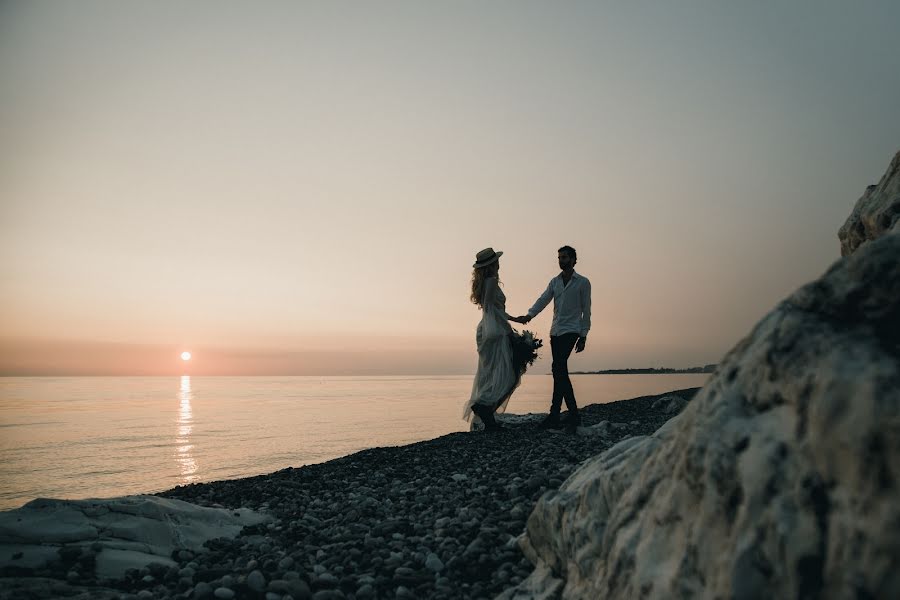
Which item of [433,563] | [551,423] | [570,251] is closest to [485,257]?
[570,251]

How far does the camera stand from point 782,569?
5.61ft

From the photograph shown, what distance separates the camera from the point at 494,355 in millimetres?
12344

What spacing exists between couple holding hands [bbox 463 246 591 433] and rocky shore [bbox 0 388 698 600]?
6.47 feet

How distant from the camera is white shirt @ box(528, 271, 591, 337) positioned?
423 inches

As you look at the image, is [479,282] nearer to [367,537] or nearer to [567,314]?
[567,314]

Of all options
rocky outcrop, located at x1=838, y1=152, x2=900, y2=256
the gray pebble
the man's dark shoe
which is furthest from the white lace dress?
the gray pebble

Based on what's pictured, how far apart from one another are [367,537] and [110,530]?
251cm

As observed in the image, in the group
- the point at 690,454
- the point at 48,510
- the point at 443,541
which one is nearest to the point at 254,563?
the point at 443,541

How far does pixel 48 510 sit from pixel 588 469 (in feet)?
16.9

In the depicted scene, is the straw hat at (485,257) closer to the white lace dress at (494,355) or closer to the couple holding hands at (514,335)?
the couple holding hands at (514,335)

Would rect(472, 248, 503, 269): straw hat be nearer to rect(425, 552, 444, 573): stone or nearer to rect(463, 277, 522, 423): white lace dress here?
rect(463, 277, 522, 423): white lace dress

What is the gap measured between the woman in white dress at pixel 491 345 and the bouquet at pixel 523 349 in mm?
84

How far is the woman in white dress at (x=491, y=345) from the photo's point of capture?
12.0m

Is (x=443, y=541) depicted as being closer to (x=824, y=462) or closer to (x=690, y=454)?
(x=690, y=454)
